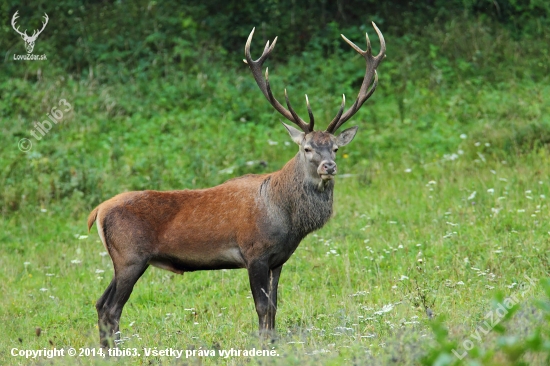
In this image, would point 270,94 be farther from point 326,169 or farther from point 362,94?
point 326,169

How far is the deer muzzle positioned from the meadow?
1023mm

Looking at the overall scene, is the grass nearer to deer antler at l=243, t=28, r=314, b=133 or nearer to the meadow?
the meadow

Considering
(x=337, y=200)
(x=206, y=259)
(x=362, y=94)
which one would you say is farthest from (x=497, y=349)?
(x=337, y=200)

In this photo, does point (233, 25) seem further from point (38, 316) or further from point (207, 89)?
point (38, 316)

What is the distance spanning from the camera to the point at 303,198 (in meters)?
6.75

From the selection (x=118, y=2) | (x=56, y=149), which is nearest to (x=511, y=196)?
(x=56, y=149)

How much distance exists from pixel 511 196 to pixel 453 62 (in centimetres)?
558

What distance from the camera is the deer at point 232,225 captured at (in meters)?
6.62

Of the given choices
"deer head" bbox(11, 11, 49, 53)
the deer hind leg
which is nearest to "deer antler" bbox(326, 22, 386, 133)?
the deer hind leg

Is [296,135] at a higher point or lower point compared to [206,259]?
higher

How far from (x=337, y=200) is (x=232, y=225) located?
3.71 metres

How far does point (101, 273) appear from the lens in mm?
8617
